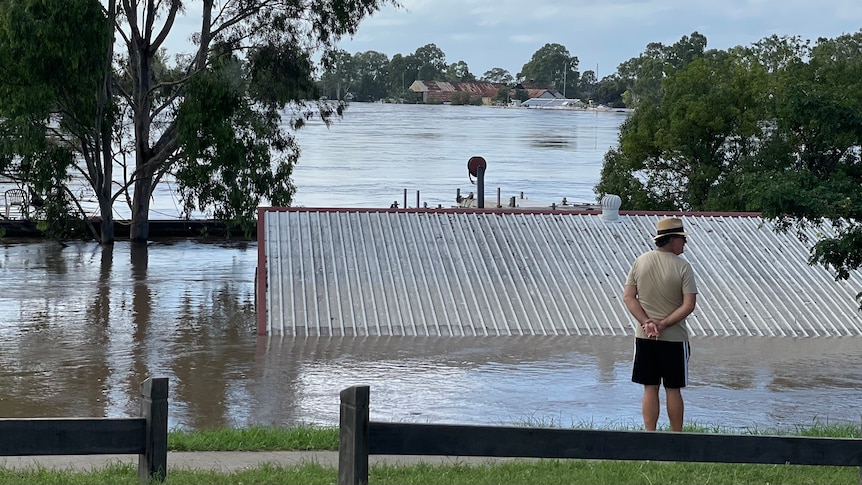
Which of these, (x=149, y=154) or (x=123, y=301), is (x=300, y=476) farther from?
(x=149, y=154)

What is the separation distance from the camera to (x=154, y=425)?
6277mm

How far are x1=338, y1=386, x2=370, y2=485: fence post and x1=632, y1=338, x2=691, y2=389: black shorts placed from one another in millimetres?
3652

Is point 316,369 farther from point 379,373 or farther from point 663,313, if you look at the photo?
point 663,313

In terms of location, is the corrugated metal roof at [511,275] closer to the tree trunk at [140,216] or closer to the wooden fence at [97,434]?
the wooden fence at [97,434]

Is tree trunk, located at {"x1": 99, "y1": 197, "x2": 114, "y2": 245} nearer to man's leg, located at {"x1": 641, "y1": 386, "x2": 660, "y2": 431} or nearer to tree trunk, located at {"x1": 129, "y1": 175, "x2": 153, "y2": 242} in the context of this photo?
tree trunk, located at {"x1": 129, "y1": 175, "x2": 153, "y2": 242}

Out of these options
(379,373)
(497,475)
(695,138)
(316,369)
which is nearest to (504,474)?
(497,475)

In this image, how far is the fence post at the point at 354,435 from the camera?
599cm

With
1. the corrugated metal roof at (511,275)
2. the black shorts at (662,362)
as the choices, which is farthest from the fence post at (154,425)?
the corrugated metal roof at (511,275)

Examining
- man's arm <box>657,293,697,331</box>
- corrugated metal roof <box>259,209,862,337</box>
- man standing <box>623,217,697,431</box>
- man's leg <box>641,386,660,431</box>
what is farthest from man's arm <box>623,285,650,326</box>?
corrugated metal roof <box>259,209,862,337</box>

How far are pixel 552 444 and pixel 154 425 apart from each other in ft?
6.99

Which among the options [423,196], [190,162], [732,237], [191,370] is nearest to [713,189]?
[732,237]

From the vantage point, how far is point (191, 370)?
1744 cm

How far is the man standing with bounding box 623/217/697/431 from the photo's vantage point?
904 centimetres

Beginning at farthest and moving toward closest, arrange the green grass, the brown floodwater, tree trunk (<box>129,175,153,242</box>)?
tree trunk (<box>129,175,153,242</box>) < the brown floodwater < the green grass
